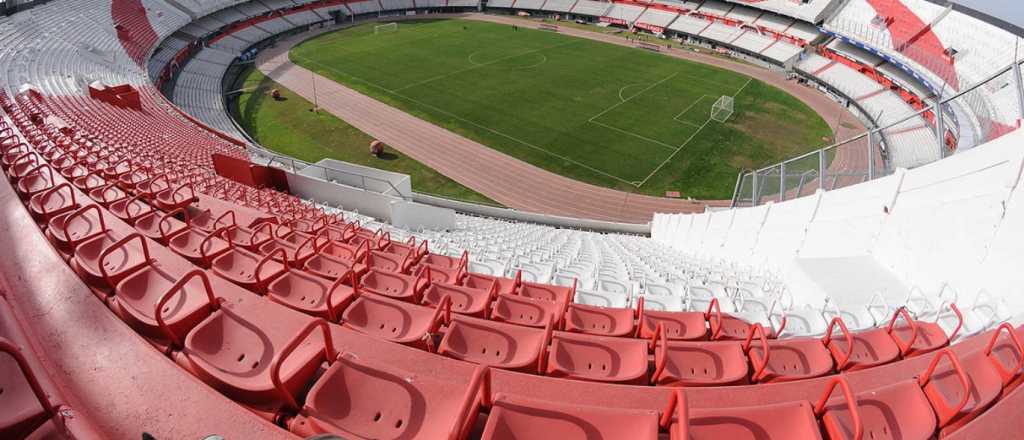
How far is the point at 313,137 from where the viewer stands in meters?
29.4

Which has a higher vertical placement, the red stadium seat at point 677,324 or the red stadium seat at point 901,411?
the red stadium seat at point 901,411

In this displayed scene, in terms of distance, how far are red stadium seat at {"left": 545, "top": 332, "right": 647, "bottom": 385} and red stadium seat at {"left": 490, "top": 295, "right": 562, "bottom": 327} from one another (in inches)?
34.9

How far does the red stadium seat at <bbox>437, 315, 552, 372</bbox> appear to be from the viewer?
3.99 meters

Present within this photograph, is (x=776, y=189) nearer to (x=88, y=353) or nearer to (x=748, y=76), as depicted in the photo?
(x=88, y=353)

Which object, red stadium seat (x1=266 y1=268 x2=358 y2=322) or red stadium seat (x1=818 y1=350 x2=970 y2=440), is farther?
red stadium seat (x1=266 y1=268 x2=358 y2=322)

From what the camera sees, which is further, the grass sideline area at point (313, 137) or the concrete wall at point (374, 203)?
the grass sideline area at point (313, 137)

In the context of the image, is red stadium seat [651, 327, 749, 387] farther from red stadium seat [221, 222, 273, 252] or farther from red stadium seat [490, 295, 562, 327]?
red stadium seat [221, 222, 273, 252]

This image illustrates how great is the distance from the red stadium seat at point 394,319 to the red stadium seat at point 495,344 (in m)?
0.17

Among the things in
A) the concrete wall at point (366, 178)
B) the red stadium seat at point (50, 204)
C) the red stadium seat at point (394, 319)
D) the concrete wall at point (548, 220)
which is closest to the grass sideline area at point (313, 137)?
the concrete wall at point (548, 220)

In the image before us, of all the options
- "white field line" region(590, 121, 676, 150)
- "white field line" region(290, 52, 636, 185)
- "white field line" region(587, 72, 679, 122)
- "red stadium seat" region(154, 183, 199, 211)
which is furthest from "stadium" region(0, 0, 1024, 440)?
"white field line" region(587, 72, 679, 122)

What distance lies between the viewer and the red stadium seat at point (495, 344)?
3.99 meters

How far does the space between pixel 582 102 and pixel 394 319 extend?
32.9 metres

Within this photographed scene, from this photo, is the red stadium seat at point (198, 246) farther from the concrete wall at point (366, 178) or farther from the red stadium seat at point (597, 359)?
the concrete wall at point (366, 178)

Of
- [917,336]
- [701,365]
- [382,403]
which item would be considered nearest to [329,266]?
[382,403]
